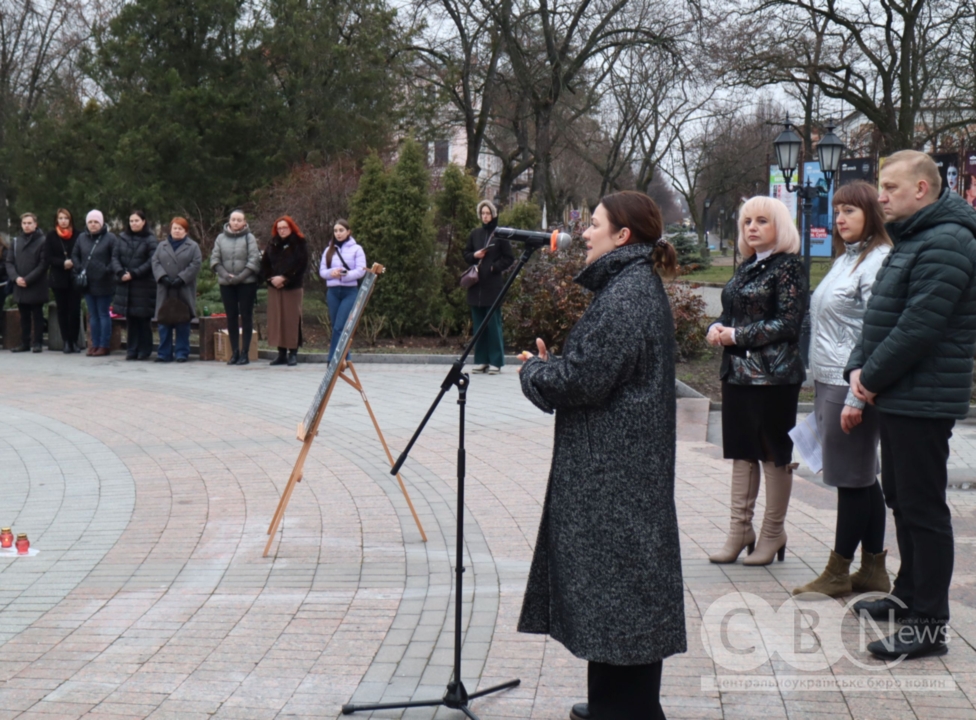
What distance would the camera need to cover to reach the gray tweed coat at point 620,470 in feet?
10.7

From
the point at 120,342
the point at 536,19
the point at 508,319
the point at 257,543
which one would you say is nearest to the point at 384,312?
the point at 508,319

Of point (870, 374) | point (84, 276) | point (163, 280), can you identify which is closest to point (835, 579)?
point (870, 374)

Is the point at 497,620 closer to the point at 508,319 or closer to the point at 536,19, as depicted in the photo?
the point at 508,319

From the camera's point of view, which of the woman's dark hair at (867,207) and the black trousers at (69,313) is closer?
the woman's dark hair at (867,207)

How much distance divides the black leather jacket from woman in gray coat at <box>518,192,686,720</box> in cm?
209

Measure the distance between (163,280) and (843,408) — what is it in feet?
37.7

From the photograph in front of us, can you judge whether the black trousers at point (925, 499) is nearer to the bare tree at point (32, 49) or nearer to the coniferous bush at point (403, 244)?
the coniferous bush at point (403, 244)

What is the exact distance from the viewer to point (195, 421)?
10.2 metres

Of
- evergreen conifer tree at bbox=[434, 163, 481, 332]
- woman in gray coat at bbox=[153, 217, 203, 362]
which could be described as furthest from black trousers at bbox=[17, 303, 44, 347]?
evergreen conifer tree at bbox=[434, 163, 481, 332]

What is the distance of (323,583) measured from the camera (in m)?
5.50

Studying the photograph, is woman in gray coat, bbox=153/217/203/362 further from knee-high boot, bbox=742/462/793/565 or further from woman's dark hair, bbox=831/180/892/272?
woman's dark hair, bbox=831/180/892/272

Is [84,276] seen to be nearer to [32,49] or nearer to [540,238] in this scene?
[540,238]

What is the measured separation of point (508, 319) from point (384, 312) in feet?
8.24

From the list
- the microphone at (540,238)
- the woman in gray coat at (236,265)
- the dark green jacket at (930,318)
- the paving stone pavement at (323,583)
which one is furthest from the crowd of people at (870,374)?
the woman in gray coat at (236,265)
